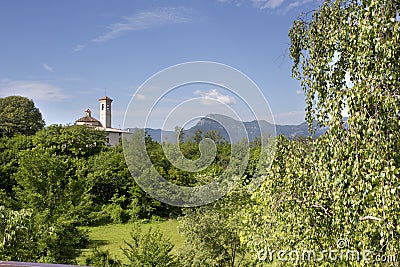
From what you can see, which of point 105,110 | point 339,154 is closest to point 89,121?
point 105,110

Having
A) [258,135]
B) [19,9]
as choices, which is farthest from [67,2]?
[258,135]

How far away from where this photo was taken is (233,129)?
438 cm

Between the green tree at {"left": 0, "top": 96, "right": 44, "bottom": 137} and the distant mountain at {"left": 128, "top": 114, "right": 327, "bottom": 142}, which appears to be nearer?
the distant mountain at {"left": 128, "top": 114, "right": 327, "bottom": 142}

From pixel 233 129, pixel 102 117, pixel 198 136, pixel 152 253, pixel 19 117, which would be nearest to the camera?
pixel 233 129

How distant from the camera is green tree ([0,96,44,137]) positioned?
21.8 metres

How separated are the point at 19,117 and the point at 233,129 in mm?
20957

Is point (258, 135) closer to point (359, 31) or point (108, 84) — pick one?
point (359, 31)

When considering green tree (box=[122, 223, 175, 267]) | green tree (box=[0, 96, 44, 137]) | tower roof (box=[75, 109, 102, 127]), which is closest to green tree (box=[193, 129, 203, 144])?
green tree (box=[122, 223, 175, 267])

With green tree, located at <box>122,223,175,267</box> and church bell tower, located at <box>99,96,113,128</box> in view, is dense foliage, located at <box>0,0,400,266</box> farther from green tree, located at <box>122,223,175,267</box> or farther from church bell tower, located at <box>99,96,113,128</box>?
church bell tower, located at <box>99,96,113,128</box>

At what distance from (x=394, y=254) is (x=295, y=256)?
2.75 feet

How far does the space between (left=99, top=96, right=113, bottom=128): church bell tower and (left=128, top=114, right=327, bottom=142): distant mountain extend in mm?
22121

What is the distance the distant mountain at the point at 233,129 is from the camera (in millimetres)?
3768

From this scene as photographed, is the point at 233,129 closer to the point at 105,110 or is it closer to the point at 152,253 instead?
the point at 152,253

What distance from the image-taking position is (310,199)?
2.64 meters
